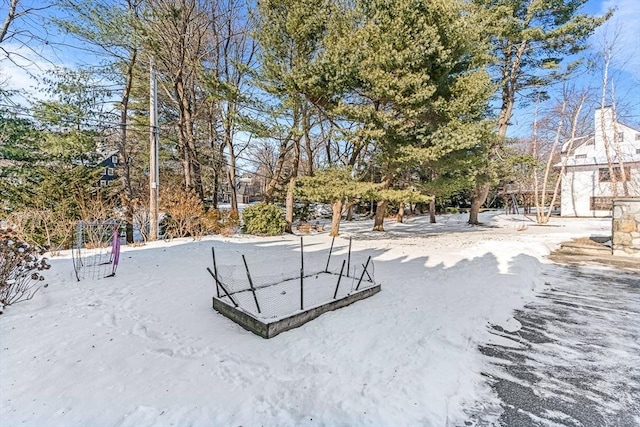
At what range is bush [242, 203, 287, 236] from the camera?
1144 cm

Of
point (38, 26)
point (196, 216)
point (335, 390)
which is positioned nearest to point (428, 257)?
point (335, 390)

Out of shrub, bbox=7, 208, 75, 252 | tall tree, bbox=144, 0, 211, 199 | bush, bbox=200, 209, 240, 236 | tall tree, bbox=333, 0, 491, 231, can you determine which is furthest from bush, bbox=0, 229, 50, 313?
tall tree, bbox=144, 0, 211, 199

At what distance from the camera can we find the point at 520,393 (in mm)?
2418

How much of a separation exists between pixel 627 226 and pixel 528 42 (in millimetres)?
10900

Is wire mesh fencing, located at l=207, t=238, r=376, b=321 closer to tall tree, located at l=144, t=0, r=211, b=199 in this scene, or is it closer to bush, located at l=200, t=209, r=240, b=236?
bush, located at l=200, t=209, r=240, b=236

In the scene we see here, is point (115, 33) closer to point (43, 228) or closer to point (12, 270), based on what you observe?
point (43, 228)

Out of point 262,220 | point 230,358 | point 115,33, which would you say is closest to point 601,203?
point 262,220

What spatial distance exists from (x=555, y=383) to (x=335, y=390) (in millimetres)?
1808

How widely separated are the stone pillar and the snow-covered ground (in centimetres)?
401

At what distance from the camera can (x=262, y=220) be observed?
1146 centimetres

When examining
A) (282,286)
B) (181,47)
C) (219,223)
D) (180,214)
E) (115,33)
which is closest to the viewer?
(282,286)

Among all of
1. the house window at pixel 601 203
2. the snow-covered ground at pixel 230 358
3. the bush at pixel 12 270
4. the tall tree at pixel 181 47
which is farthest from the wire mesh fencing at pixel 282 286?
the house window at pixel 601 203

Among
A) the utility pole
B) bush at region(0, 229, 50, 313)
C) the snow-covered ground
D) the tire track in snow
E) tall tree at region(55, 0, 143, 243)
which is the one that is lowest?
the tire track in snow

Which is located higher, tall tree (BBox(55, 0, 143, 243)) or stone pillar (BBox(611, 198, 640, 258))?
tall tree (BBox(55, 0, 143, 243))
